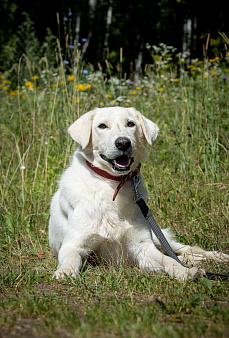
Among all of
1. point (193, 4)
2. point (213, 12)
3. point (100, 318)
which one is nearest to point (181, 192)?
point (100, 318)

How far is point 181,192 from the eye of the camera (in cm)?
393

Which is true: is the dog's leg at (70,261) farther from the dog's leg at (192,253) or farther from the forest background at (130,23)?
the forest background at (130,23)

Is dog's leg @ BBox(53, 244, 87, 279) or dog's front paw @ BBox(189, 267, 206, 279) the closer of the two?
dog's front paw @ BBox(189, 267, 206, 279)

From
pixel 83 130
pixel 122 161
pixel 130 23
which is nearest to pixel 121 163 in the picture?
pixel 122 161

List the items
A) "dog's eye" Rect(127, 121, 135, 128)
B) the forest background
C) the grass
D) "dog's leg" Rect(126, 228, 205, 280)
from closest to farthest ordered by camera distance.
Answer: the grass
"dog's leg" Rect(126, 228, 205, 280)
"dog's eye" Rect(127, 121, 135, 128)
the forest background

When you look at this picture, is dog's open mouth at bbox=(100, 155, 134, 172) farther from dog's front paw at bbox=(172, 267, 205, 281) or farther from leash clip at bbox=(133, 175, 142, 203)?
dog's front paw at bbox=(172, 267, 205, 281)

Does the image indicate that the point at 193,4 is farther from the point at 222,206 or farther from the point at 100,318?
the point at 100,318

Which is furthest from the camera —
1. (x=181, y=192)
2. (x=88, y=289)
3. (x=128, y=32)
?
(x=128, y=32)

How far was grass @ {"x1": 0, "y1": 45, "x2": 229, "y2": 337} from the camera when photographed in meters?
1.83

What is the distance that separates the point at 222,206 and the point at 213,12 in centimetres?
2128

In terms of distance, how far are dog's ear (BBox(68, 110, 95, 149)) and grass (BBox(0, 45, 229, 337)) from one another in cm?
101

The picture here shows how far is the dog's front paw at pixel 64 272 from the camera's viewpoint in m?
2.58

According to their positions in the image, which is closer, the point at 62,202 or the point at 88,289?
the point at 88,289

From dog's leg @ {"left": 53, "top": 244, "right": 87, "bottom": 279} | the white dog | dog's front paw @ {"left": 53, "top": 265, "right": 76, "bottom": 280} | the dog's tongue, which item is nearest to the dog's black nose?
the white dog
